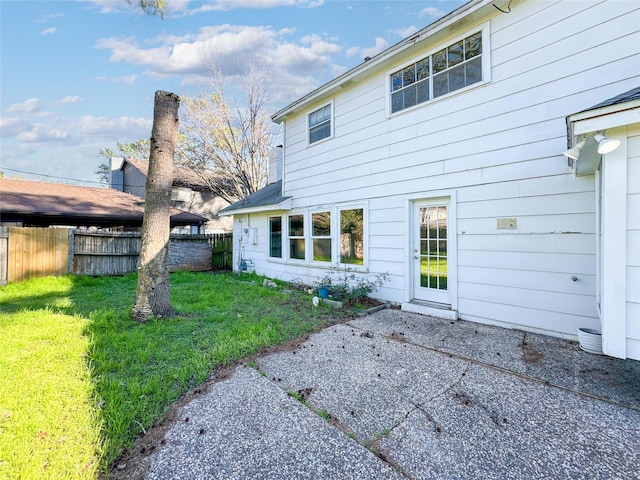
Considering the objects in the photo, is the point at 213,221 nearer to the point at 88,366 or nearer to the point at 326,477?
the point at 88,366

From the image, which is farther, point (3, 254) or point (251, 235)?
point (251, 235)

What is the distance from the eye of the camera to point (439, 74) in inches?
209

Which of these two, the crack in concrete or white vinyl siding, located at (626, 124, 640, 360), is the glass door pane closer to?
the crack in concrete

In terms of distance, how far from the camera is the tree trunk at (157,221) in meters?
4.99

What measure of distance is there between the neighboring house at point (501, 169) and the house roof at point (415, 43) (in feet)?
0.08

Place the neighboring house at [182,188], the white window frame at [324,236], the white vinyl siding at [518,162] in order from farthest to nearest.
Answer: the neighboring house at [182,188]
the white window frame at [324,236]
the white vinyl siding at [518,162]

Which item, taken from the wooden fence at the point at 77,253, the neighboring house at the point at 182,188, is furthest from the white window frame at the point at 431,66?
the neighboring house at the point at 182,188

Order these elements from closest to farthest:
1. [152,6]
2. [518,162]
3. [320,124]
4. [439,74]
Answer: [518,162]
[152,6]
[439,74]
[320,124]

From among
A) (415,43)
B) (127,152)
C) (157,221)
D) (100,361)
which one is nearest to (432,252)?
(415,43)

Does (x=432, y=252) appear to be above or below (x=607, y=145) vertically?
below

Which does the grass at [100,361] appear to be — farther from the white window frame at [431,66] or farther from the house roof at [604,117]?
the white window frame at [431,66]

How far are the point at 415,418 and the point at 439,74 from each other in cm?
555

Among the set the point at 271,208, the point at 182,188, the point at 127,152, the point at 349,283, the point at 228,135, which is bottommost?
the point at 349,283

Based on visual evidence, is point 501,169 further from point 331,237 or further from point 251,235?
point 251,235
